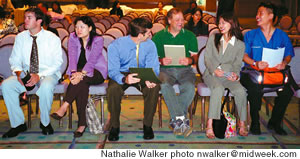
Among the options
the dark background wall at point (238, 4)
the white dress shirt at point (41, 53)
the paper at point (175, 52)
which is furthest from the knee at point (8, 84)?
the dark background wall at point (238, 4)

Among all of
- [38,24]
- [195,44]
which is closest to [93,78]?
[38,24]

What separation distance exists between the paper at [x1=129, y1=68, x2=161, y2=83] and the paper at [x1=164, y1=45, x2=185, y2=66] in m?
0.54

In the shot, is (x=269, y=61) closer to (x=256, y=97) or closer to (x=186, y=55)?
(x=256, y=97)

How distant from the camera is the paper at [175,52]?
13.4ft

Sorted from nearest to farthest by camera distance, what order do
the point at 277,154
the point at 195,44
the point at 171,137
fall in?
the point at 277,154, the point at 171,137, the point at 195,44

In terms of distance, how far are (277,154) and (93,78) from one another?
2.02m

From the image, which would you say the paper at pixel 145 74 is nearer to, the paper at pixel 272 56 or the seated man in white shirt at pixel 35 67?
the seated man in white shirt at pixel 35 67

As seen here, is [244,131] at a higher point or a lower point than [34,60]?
lower

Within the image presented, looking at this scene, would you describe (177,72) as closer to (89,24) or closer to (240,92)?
(240,92)

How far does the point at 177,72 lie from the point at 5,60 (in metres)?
2.05

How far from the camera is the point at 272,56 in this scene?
3.97 meters

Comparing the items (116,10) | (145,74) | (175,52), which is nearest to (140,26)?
(145,74)

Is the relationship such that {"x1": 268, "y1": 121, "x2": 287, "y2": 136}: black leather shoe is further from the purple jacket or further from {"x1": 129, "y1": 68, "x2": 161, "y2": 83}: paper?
the purple jacket

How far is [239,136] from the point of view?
389 cm
